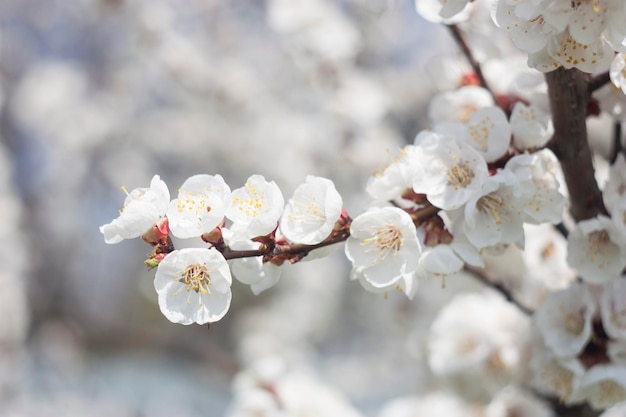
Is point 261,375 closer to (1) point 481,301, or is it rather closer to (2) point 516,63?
(1) point 481,301

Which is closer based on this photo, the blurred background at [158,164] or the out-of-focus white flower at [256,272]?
the out-of-focus white flower at [256,272]

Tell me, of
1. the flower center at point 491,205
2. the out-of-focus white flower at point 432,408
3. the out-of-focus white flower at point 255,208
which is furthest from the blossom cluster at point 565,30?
the out-of-focus white flower at point 432,408

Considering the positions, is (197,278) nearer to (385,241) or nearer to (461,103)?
(385,241)

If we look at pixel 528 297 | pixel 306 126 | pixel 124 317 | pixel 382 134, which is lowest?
pixel 124 317

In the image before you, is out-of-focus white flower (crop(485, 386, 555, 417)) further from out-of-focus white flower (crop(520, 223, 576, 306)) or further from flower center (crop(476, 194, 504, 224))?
flower center (crop(476, 194, 504, 224))

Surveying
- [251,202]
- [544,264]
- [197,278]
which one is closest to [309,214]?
[251,202]

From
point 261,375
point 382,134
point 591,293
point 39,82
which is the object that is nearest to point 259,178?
point 591,293

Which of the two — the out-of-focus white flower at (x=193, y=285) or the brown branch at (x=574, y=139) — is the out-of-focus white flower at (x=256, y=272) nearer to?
the out-of-focus white flower at (x=193, y=285)

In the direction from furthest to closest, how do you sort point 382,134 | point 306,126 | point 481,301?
point 306,126
point 382,134
point 481,301
